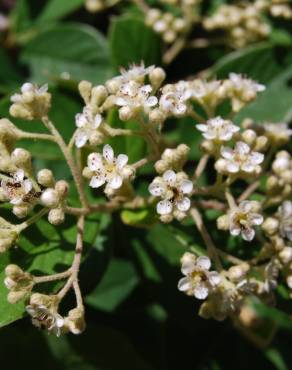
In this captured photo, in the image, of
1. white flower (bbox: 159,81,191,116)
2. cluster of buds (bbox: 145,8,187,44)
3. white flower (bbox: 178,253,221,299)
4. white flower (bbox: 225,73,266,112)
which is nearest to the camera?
white flower (bbox: 178,253,221,299)

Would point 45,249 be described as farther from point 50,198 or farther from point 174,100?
point 174,100

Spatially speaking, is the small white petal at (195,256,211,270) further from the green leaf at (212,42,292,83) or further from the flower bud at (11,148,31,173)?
the green leaf at (212,42,292,83)

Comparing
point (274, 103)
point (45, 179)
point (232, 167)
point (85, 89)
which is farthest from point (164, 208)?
point (274, 103)

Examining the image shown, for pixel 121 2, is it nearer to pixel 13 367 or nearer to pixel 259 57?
pixel 259 57

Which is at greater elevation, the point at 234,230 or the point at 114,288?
the point at 234,230

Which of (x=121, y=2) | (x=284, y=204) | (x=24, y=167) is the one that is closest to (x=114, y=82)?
(x=24, y=167)

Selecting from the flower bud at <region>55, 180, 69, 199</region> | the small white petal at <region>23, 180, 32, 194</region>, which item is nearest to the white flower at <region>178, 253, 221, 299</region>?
the flower bud at <region>55, 180, 69, 199</region>
